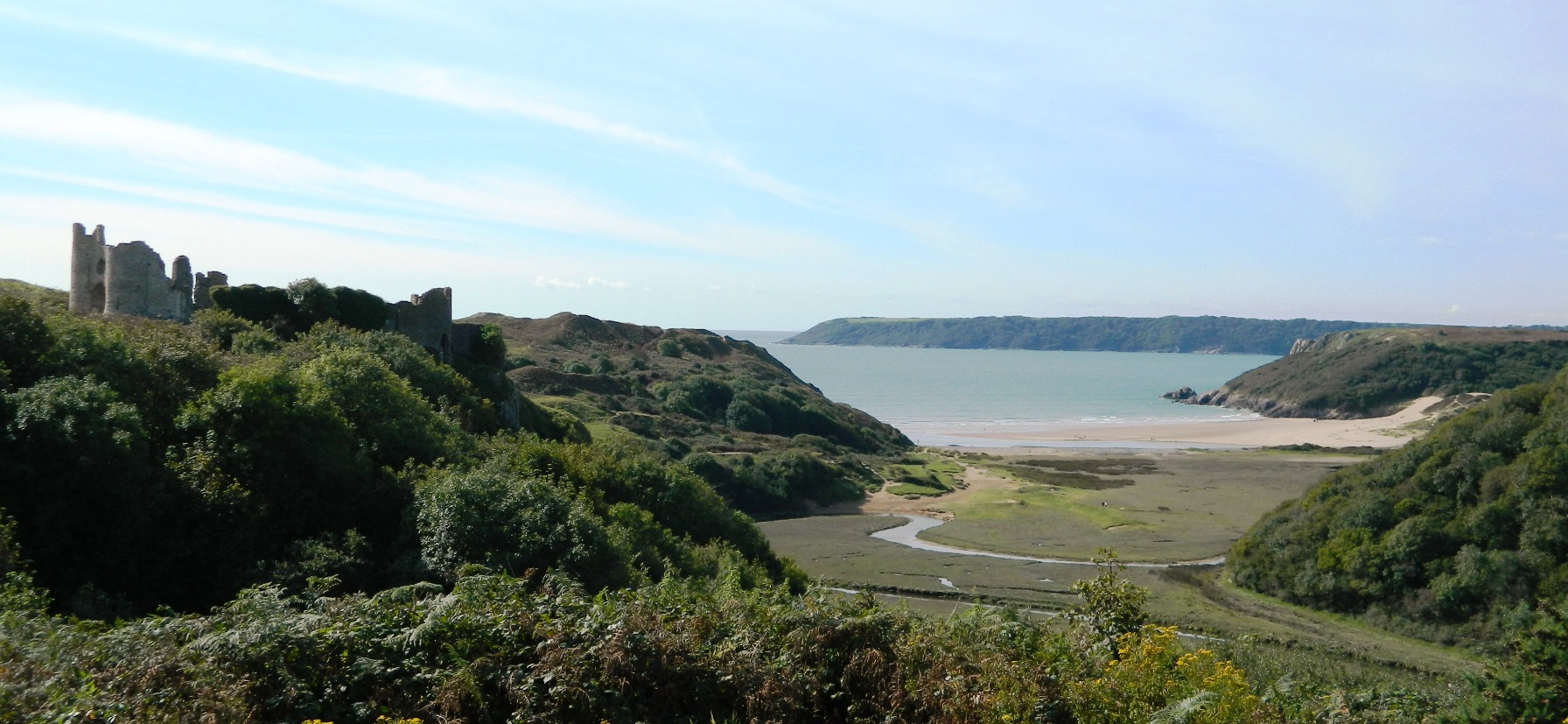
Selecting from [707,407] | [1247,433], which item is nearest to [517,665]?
[707,407]

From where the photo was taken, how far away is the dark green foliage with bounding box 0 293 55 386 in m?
14.7

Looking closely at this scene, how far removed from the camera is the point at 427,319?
106 ft

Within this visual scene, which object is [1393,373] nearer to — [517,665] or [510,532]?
[510,532]

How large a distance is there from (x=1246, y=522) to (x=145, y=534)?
42701 mm

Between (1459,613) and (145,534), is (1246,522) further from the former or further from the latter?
(145,534)

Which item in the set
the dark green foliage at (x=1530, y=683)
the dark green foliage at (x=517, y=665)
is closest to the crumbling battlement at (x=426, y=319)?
the dark green foliage at (x=517, y=665)

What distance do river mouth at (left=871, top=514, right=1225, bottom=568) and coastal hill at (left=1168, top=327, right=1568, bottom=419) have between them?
8300 centimetres

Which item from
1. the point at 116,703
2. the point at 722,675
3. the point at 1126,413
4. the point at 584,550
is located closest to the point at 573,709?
the point at 722,675

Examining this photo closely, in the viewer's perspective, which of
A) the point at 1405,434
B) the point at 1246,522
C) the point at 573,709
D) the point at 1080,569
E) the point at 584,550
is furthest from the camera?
the point at 1405,434

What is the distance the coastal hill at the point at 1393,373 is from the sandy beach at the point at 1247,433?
541 centimetres

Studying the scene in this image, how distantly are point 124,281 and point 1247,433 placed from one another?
290 feet

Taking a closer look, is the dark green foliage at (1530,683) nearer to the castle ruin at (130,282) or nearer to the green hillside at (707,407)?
the castle ruin at (130,282)

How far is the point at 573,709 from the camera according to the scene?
260 inches

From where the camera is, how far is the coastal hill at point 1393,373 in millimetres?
108375
